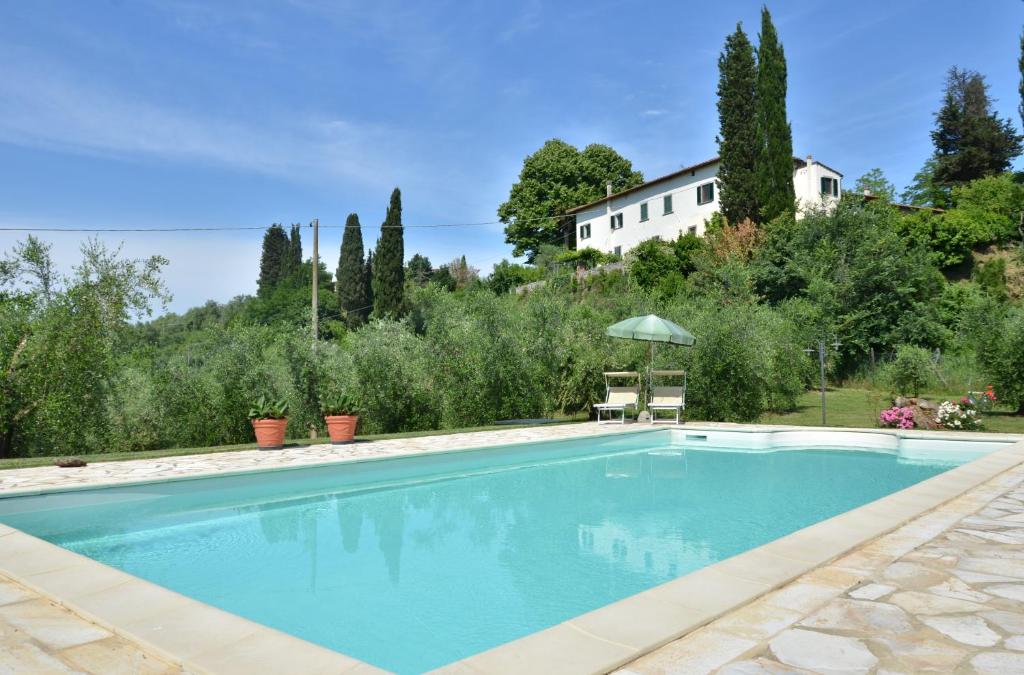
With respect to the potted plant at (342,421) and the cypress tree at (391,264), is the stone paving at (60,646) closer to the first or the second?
the potted plant at (342,421)

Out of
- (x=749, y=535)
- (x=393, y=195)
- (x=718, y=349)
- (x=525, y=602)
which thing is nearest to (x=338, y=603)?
(x=525, y=602)

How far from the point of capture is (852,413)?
46.8 ft

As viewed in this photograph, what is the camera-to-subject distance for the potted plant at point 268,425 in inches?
358

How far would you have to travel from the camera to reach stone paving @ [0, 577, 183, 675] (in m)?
2.21

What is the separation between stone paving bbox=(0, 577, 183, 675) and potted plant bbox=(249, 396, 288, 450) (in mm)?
6255

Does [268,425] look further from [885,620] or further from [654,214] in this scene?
[654,214]

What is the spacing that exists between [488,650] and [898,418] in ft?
36.3

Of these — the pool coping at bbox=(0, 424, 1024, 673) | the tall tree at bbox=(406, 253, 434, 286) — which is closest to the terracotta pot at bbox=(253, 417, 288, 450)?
the pool coping at bbox=(0, 424, 1024, 673)

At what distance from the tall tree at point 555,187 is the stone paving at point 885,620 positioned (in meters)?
38.5

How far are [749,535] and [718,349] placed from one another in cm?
808

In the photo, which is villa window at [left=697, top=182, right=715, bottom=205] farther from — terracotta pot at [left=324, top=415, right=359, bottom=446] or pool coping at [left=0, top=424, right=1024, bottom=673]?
pool coping at [left=0, top=424, right=1024, bottom=673]

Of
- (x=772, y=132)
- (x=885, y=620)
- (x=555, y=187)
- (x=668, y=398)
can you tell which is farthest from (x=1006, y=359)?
(x=555, y=187)

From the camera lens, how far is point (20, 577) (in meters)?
3.27

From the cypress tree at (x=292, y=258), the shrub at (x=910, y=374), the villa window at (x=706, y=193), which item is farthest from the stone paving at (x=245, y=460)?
the cypress tree at (x=292, y=258)
